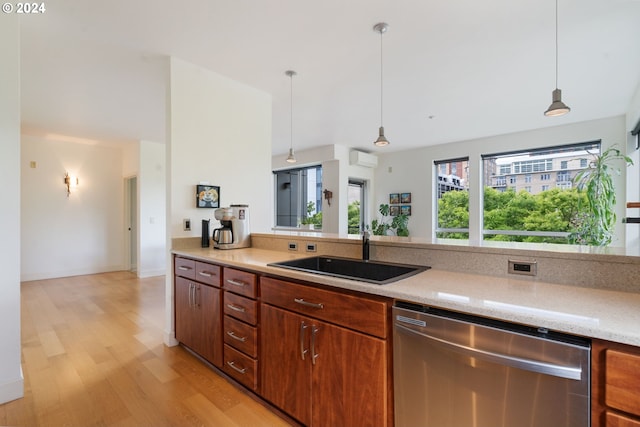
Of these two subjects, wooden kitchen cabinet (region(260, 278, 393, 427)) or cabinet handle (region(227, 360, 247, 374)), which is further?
cabinet handle (region(227, 360, 247, 374))

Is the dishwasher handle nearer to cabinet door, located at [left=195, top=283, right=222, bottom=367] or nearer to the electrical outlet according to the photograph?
the electrical outlet

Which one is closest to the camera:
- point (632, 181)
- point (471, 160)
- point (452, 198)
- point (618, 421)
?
point (618, 421)

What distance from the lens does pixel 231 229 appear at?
2.81 metres

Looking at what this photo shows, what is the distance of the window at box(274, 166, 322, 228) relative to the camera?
721 centimetres

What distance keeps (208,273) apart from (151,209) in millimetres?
4226

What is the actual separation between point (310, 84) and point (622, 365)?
131 inches

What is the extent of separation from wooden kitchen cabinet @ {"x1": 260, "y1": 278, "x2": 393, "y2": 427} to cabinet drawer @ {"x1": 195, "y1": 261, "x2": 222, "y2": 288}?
521 millimetres

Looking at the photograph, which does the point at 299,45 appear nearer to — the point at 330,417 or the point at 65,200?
the point at 330,417

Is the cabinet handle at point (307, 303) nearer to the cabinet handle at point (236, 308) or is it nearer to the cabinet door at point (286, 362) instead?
the cabinet door at point (286, 362)

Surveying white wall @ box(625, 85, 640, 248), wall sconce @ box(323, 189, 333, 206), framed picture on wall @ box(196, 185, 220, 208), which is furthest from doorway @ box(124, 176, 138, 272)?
white wall @ box(625, 85, 640, 248)

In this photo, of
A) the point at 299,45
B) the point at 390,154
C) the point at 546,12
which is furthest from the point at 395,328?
the point at 390,154

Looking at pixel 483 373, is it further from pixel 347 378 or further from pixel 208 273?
pixel 208 273

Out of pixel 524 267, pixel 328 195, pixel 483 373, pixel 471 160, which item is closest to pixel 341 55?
pixel 524 267

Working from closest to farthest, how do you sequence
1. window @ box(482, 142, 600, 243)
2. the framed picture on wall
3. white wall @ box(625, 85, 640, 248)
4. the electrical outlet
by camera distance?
the electrical outlet
the framed picture on wall
white wall @ box(625, 85, 640, 248)
window @ box(482, 142, 600, 243)
